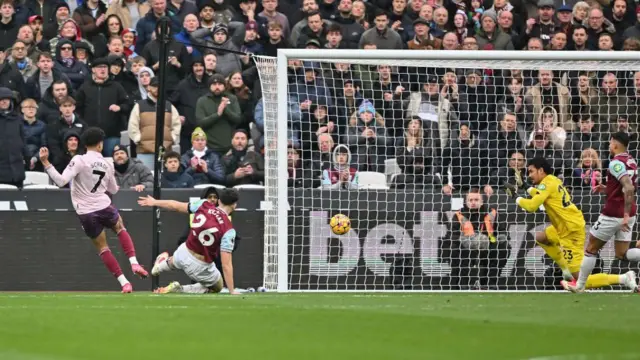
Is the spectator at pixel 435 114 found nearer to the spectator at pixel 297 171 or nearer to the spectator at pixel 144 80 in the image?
the spectator at pixel 297 171

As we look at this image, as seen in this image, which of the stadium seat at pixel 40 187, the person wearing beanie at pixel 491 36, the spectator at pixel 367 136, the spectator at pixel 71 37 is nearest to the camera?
the stadium seat at pixel 40 187

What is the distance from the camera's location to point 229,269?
50.3ft

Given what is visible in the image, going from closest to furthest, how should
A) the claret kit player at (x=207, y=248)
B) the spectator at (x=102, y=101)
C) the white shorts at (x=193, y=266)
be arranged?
1. the claret kit player at (x=207, y=248)
2. the white shorts at (x=193, y=266)
3. the spectator at (x=102, y=101)

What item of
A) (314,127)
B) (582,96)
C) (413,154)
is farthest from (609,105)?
(314,127)

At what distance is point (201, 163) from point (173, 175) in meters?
0.49

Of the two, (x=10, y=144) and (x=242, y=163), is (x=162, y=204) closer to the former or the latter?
(x=242, y=163)

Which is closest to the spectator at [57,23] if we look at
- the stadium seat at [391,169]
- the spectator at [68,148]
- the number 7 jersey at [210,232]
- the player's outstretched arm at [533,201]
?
the spectator at [68,148]

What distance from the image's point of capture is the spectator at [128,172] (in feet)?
61.2

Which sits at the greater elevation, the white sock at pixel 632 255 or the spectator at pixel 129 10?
the spectator at pixel 129 10

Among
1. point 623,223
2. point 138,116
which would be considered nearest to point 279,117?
point 138,116

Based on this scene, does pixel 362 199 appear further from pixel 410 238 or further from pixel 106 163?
pixel 106 163

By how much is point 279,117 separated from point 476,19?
22.6 ft

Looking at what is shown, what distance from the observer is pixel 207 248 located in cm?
1583

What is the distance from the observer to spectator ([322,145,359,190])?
60.2 feet
